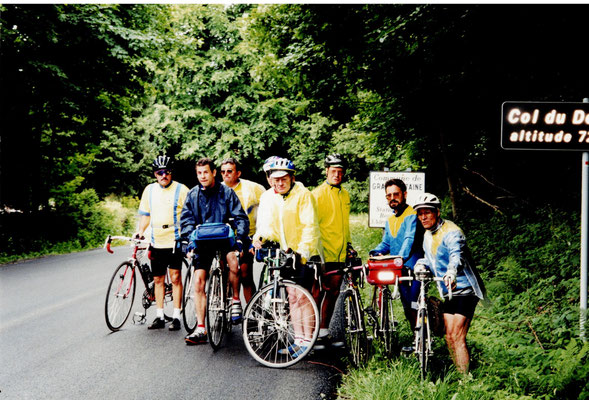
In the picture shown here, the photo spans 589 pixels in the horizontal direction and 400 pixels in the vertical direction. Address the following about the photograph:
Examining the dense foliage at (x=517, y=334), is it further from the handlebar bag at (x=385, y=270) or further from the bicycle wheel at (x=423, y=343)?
the handlebar bag at (x=385, y=270)

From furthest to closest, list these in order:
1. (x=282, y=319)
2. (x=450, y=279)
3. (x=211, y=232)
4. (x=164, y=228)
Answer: (x=164, y=228), (x=211, y=232), (x=282, y=319), (x=450, y=279)

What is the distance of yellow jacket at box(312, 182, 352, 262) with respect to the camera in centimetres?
574

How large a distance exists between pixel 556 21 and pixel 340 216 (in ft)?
14.6

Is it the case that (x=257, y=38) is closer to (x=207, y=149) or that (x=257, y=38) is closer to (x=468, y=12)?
(x=468, y=12)

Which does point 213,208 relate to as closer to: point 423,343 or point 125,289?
point 125,289

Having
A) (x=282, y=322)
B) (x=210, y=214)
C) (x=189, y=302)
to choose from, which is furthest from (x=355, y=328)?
(x=189, y=302)

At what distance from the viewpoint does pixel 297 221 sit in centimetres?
540

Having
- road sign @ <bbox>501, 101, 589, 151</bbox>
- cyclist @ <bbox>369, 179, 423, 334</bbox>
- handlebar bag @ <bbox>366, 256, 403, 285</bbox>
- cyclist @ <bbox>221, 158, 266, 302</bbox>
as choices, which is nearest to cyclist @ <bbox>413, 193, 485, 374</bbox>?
handlebar bag @ <bbox>366, 256, 403, 285</bbox>

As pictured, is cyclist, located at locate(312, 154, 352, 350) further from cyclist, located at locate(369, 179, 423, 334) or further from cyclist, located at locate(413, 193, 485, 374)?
cyclist, located at locate(413, 193, 485, 374)

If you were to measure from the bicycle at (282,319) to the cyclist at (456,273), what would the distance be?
1.29m

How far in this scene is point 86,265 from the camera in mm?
13148

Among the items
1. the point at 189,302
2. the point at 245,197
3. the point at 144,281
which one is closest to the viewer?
the point at 189,302

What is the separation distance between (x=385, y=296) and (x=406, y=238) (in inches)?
25.5

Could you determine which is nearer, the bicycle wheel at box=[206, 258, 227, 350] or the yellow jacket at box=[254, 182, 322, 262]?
the yellow jacket at box=[254, 182, 322, 262]
